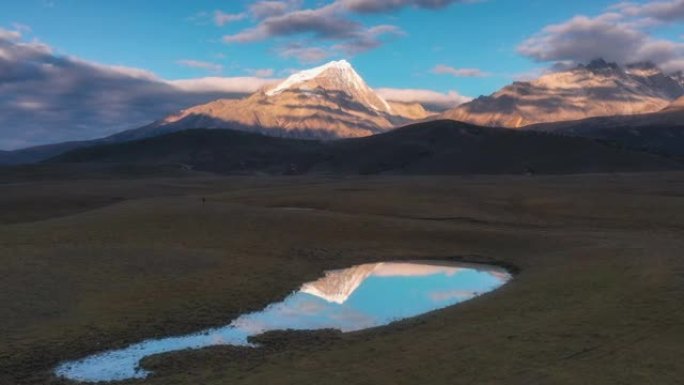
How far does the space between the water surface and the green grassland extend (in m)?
1.09

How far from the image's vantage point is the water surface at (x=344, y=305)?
26.8 meters

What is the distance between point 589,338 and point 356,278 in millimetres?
22888

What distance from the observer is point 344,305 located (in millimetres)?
39031

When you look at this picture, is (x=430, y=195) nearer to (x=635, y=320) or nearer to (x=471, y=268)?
(x=471, y=268)

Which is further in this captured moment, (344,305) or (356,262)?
(356,262)

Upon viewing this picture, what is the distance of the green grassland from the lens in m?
24.4

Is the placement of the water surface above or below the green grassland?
below

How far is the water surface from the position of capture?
2683 centimetres

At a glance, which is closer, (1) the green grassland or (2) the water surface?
(1) the green grassland

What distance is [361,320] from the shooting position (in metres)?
34.9

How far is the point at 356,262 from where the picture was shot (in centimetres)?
5253

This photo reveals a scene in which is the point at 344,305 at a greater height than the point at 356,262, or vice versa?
the point at 356,262

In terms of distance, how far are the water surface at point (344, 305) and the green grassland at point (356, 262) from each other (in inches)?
42.9

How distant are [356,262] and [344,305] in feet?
44.6
